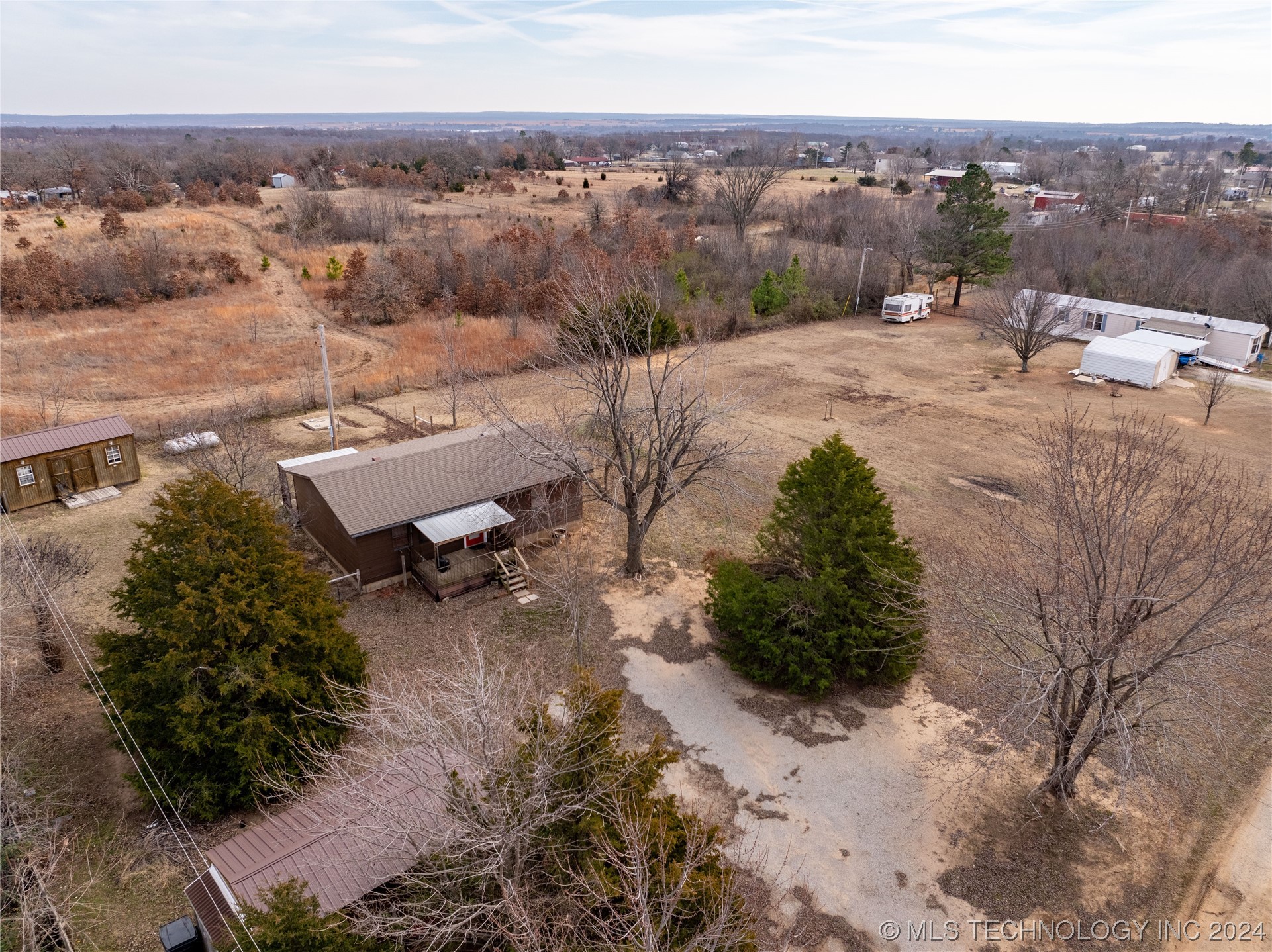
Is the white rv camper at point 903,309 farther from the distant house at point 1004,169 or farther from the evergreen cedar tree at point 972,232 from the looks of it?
the distant house at point 1004,169

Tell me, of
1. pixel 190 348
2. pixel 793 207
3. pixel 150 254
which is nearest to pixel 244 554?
pixel 190 348

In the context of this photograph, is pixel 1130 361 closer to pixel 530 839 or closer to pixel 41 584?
pixel 530 839

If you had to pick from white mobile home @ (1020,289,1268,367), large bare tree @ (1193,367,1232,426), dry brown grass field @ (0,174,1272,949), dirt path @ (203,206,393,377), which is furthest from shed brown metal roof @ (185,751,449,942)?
white mobile home @ (1020,289,1268,367)

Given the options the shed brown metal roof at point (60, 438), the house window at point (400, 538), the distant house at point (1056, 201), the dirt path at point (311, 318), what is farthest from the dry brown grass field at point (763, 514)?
the distant house at point (1056, 201)

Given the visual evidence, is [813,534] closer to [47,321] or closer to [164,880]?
[164,880]

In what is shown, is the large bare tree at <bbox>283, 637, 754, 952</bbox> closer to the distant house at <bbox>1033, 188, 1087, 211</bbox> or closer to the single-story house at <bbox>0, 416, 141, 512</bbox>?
the single-story house at <bbox>0, 416, 141, 512</bbox>

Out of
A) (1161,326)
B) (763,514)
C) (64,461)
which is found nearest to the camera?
(64,461)

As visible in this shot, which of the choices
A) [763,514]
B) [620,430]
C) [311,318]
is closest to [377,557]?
[620,430]
